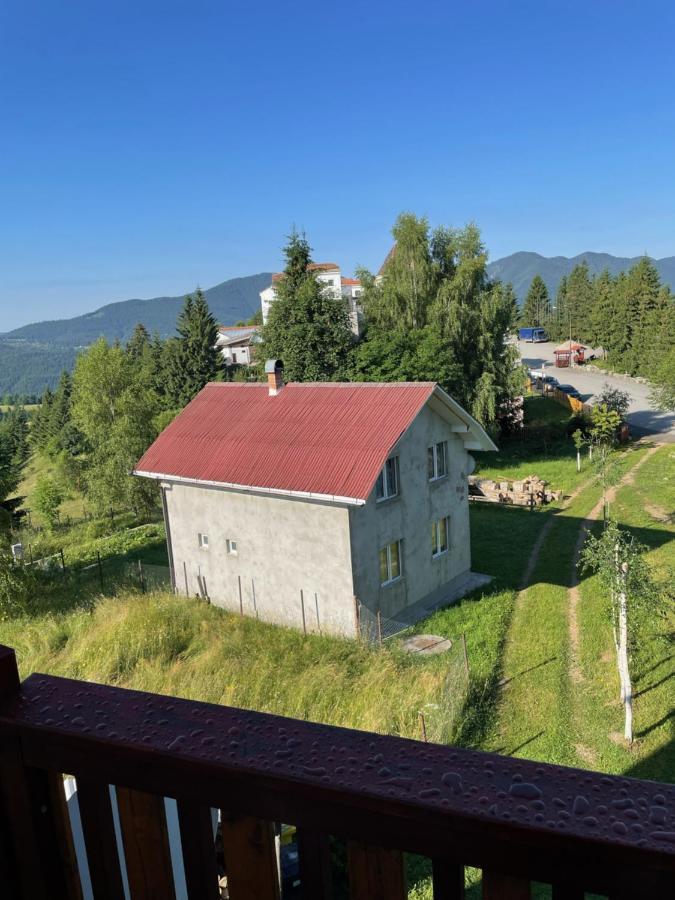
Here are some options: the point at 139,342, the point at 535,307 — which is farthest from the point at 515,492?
the point at 535,307

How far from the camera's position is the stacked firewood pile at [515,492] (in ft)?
93.9

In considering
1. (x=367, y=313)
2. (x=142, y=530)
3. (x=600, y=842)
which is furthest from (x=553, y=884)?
(x=367, y=313)

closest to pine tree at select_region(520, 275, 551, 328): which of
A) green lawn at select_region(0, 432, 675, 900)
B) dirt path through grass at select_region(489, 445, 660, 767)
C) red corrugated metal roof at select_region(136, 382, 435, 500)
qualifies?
dirt path through grass at select_region(489, 445, 660, 767)

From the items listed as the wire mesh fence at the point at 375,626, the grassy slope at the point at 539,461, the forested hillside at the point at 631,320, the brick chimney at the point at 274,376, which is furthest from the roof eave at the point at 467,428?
the forested hillside at the point at 631,320

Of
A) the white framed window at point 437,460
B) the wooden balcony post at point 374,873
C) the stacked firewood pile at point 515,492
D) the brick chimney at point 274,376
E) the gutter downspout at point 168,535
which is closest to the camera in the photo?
the wooden balcony post at point 374,873

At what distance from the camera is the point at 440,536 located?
19.3 m

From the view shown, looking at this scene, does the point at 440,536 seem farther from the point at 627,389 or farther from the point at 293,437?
the point at 627,389

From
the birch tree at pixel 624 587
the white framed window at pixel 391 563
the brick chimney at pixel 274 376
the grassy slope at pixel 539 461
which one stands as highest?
the brick chimney at pixel 274 376

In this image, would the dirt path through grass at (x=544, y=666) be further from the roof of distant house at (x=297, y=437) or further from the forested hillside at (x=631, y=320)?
the forested hillside at (x=631, y=320)

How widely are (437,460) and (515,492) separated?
36.7 ft

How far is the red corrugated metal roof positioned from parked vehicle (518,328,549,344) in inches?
3009

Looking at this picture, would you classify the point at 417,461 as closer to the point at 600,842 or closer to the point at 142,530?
the point at 142,530

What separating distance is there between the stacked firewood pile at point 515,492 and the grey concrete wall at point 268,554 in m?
14.4

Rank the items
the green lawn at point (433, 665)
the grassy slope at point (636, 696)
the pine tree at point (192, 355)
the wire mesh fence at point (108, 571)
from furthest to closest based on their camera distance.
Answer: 1. the pine tree at point (192, 355)
2. the wire mesh fence at point (108, 571)
3. the green lawn at point (433, 665)
4. the grassy slope at point (636, 696)
